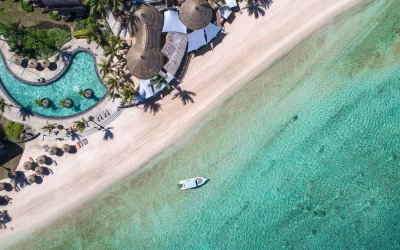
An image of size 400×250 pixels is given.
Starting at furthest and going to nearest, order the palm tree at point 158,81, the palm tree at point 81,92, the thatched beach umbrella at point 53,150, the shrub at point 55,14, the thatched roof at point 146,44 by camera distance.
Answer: the thatched beach umbrella at point 53,150 < the palm tree at point 81,92 < the shrub at point 55,14 < the palm tree at point 158,81 < the thatched roof at point 146,44

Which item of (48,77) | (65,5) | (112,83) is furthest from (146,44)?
(48,77)

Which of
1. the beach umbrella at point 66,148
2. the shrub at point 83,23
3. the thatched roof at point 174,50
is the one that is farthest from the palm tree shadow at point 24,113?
the thatched roof at point 174,50

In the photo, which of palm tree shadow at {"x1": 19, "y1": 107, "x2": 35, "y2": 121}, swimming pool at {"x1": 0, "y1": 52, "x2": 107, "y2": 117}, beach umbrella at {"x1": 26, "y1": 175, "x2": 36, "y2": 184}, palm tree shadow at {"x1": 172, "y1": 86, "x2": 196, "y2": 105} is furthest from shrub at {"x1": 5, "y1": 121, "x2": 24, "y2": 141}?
palm tree shadow at {"x1": 172, "y1": 86, "x2": 196, "y2": 105}

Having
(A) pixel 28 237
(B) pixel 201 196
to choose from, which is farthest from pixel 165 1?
(A) pixel 28 237

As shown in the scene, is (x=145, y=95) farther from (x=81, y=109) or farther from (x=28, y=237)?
(x=28, y=237)

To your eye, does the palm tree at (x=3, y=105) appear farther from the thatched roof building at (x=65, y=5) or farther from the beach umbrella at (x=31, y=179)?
the thatched roof building at (x=65, y=5)

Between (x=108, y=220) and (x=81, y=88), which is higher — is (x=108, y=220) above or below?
below

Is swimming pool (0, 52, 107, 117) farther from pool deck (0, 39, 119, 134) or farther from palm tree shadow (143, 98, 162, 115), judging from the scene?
palm tree shadow (143, 98, 162, 115)
